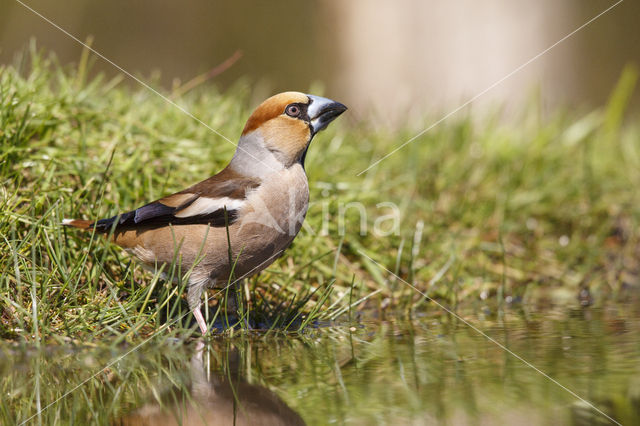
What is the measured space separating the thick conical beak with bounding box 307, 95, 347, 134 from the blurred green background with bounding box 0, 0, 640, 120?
2.99m

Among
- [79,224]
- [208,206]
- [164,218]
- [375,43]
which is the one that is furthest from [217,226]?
[375,43]

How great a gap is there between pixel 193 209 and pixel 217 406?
1310 mm

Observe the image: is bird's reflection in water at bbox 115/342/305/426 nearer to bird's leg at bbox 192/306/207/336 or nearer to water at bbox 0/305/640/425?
water at bbox 0/305/640/425

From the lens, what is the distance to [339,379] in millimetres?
2422

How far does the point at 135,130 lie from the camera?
14.8 feet

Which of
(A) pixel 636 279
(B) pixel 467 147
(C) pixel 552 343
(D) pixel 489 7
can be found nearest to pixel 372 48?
(D) pixel 489 7

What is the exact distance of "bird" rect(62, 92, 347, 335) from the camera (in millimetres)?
3238

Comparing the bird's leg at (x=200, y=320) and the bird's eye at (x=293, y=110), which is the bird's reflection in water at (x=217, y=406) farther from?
the bird's eye at (x=293, y=110)

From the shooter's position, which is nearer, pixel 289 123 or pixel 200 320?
pixel 200 320

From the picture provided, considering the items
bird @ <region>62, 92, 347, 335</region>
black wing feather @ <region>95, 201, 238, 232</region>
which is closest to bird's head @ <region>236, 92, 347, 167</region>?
bird @ <region>62, 92, 347, 335</region>

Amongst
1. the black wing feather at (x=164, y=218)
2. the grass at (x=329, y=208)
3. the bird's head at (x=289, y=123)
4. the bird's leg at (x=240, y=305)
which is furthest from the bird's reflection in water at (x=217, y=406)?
the bird's head at (x=289, y=123)

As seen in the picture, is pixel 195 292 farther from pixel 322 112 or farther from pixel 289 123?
pixel 322 112

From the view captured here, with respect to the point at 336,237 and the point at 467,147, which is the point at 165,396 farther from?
the point at 467,147

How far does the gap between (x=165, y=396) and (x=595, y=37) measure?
12.0 meters
